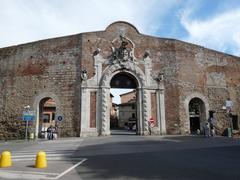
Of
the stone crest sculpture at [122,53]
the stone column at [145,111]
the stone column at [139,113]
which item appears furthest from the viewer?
the stone crest sculpture at [122,53]

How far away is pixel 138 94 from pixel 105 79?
8.97ft

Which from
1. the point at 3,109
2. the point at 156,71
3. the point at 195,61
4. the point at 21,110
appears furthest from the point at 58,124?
the point at 195,61

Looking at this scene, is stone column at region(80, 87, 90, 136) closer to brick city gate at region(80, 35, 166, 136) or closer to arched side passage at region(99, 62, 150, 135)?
brick city gate at region(80, 35, 166, 136)

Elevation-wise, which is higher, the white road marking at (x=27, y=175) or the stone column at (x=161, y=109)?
the stone column at (x=161, y=109)

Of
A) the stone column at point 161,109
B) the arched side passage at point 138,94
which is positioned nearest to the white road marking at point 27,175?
the arched side passage at point 138,94

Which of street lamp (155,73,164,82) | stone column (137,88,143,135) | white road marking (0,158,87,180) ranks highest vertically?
street lamp (155,73,164,82)

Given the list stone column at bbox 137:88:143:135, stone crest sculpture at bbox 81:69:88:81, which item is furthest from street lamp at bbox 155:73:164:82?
stone crest sculpture at bbox 81:69:88:81

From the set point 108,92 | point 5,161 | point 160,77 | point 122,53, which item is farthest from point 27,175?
Answer: point 160,77

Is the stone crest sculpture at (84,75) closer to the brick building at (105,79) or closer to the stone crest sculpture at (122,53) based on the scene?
the brick building at (105,79)

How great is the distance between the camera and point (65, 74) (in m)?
18.8

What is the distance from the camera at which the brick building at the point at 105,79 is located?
18156 mm

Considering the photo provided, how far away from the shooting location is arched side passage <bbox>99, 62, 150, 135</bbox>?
17781 millimetres

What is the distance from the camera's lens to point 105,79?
1838 cm

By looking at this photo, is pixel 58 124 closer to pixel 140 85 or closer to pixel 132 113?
pixel 140 85
